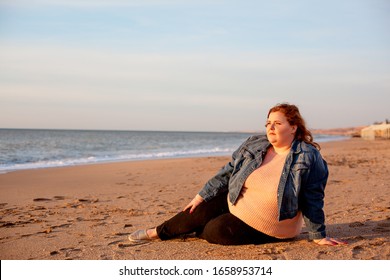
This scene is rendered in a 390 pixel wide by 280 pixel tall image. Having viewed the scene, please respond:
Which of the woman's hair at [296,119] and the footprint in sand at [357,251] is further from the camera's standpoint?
the woman's hair at [296,119]

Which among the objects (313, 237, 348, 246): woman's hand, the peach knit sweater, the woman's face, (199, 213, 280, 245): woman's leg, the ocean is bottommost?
the ocean

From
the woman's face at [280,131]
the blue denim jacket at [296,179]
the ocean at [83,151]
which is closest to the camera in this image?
the blue denim jacket at [296,179]

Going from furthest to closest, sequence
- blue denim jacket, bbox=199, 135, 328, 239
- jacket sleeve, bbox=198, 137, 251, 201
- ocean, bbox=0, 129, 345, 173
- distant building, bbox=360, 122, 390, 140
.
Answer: distant building, bbox=360, 122, 390, 140
ocean, bbox=0, 129, 345, 173
jacket sleeve, bbox=198, 137, 251, 201
blue denim jacket, bbox=199, 135, 328, 239

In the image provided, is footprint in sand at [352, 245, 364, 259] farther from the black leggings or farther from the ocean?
the ocean

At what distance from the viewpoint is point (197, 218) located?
4422 mm

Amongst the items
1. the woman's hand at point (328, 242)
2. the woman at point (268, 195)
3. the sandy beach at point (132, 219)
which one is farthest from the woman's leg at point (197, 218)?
the woman's hand at point (328, 242)

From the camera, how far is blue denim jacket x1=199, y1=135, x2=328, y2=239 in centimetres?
396

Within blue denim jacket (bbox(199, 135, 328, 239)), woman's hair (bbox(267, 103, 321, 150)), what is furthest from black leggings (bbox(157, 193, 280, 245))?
woman's hair (bbox(267, 103, 321, 150))

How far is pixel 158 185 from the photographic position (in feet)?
30.5

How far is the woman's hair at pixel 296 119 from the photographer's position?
4.12 m

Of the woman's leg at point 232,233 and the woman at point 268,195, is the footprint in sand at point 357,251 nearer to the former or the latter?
the woman at point 268,195

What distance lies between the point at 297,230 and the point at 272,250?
42 cm
